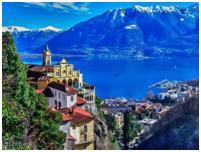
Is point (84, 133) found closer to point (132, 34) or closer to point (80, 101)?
point (80, 101)

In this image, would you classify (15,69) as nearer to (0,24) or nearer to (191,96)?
(0,24)

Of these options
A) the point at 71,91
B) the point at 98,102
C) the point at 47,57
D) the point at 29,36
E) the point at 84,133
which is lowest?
the point at 84,133

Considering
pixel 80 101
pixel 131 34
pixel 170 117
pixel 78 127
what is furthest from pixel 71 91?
pixel 170 117

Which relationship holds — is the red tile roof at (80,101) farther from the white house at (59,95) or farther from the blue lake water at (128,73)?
the blue lake water at (128,73)

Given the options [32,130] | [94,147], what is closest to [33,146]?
[32,130]

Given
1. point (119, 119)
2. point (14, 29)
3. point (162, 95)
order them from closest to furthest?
point (14, 29) → point (162, 95) → point (119, 119)

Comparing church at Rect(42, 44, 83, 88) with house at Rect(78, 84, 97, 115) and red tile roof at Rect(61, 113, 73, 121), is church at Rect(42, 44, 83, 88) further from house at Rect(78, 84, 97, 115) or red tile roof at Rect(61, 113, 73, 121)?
red tile roof at Rect(61, 113, 73, 121)

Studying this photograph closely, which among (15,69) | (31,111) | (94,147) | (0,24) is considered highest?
(0,24)

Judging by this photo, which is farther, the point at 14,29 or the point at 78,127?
the point at 78,127
